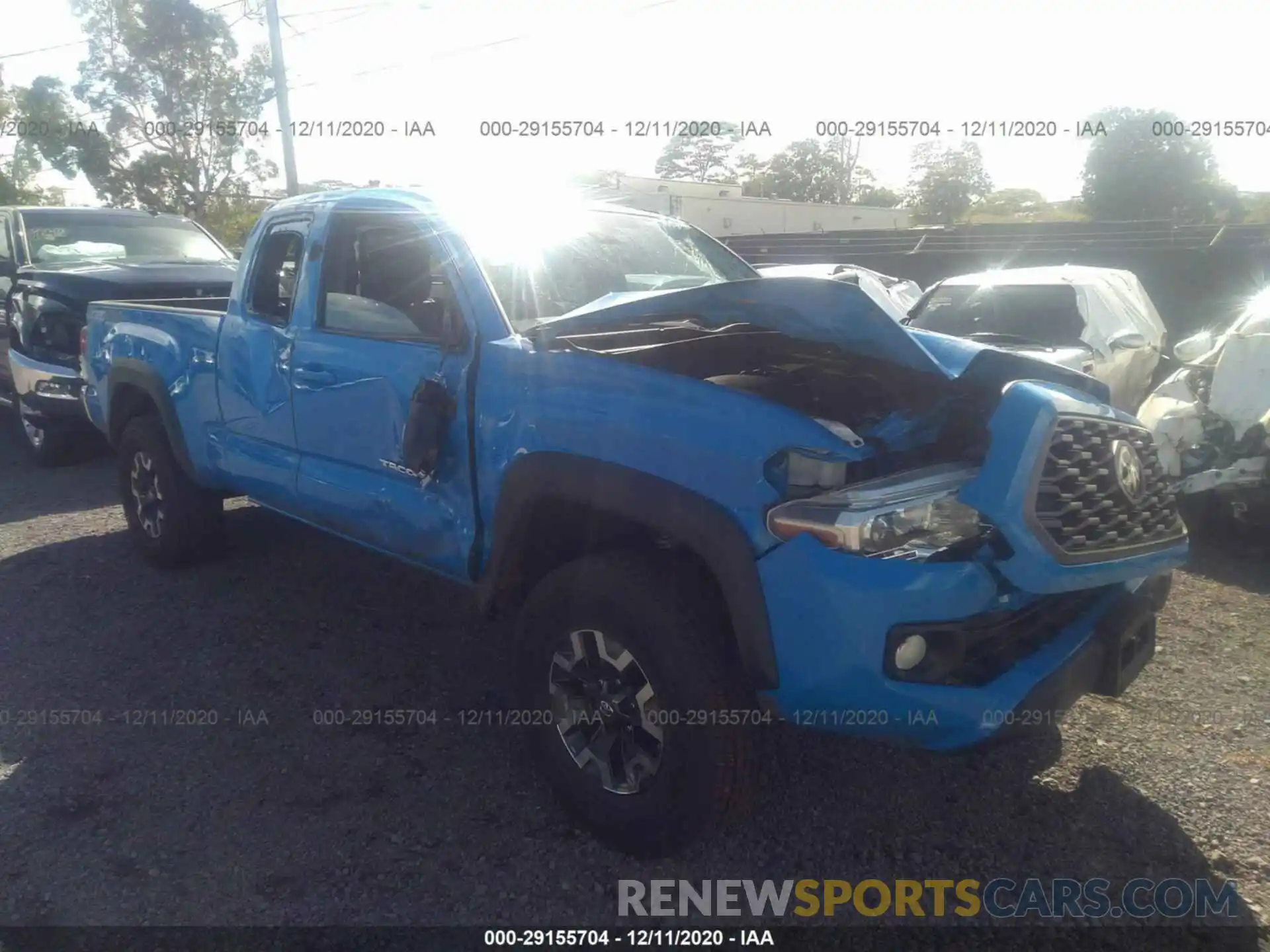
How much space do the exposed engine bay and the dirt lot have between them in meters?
0.92

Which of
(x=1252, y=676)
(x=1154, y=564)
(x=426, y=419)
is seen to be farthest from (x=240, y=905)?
(x=1252, y=676)

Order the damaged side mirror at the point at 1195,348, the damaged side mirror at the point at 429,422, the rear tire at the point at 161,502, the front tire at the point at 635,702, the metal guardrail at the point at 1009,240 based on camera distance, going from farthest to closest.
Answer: the metal guardrail at the point at 1009,240, the damaged side mirror at the point at 1195,348, the rear tire at the point at 161,502, the damaged side mirror at the point at 429,422, the front tire at the point at 635,702

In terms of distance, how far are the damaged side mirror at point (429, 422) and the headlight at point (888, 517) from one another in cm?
134

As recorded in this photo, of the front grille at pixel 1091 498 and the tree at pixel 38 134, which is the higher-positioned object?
the tree at pixel 38 134

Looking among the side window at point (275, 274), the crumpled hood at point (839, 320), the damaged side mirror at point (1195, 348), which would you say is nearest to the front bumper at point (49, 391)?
the side window at point (275, 274)

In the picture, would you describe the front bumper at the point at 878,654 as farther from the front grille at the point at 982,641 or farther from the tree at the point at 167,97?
the tree at the point at 167,97

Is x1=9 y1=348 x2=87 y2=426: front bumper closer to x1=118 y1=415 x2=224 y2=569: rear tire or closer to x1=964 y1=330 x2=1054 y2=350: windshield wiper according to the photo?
x1=118 y1=415 x2=224 y2=569: rear tire

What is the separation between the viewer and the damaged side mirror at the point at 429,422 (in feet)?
10.7

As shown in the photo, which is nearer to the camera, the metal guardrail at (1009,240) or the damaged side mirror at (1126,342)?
the damaged side mirror at (1126,342)

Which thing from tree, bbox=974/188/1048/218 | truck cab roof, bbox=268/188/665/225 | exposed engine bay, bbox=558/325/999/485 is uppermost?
truck cab roof, bbox=268/188/665/225

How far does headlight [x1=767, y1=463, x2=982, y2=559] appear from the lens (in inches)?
91.8

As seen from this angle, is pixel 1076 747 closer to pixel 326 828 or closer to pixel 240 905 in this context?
pixel 326 828

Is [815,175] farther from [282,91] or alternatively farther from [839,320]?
[839,320]

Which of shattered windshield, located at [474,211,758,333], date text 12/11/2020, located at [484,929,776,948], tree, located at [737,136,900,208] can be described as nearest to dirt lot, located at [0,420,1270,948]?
date text 12/11/2020, located at [484,929,776,948]
